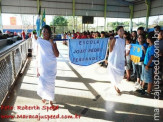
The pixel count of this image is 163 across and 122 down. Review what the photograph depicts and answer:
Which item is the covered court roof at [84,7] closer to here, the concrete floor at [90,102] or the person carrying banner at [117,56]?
the concrete floor at [90,102]

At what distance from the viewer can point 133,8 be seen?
19812 mm

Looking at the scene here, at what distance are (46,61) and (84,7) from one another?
55.2 feet

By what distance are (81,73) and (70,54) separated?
1.91 meters

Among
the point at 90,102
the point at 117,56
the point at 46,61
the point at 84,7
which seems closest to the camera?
the point at 46,61

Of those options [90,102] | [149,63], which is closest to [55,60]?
[90,102]

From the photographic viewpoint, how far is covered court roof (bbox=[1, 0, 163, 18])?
50.9ft

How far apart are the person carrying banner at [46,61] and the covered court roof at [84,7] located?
1518cm

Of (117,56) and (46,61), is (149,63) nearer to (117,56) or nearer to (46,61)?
(117,56)

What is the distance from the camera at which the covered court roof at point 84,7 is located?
50.9 feet

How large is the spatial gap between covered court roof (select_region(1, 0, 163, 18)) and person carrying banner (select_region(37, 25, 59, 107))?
49.8 ft

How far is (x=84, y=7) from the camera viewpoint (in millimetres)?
17953

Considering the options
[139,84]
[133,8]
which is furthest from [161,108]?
[133,8]

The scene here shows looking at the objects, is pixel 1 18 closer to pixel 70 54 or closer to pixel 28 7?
pixel 28 7

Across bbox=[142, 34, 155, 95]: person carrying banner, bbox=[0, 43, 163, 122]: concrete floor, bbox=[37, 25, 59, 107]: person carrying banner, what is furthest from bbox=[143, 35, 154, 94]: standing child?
bbox=[37, 25, 59, 107]: person carrying banner
